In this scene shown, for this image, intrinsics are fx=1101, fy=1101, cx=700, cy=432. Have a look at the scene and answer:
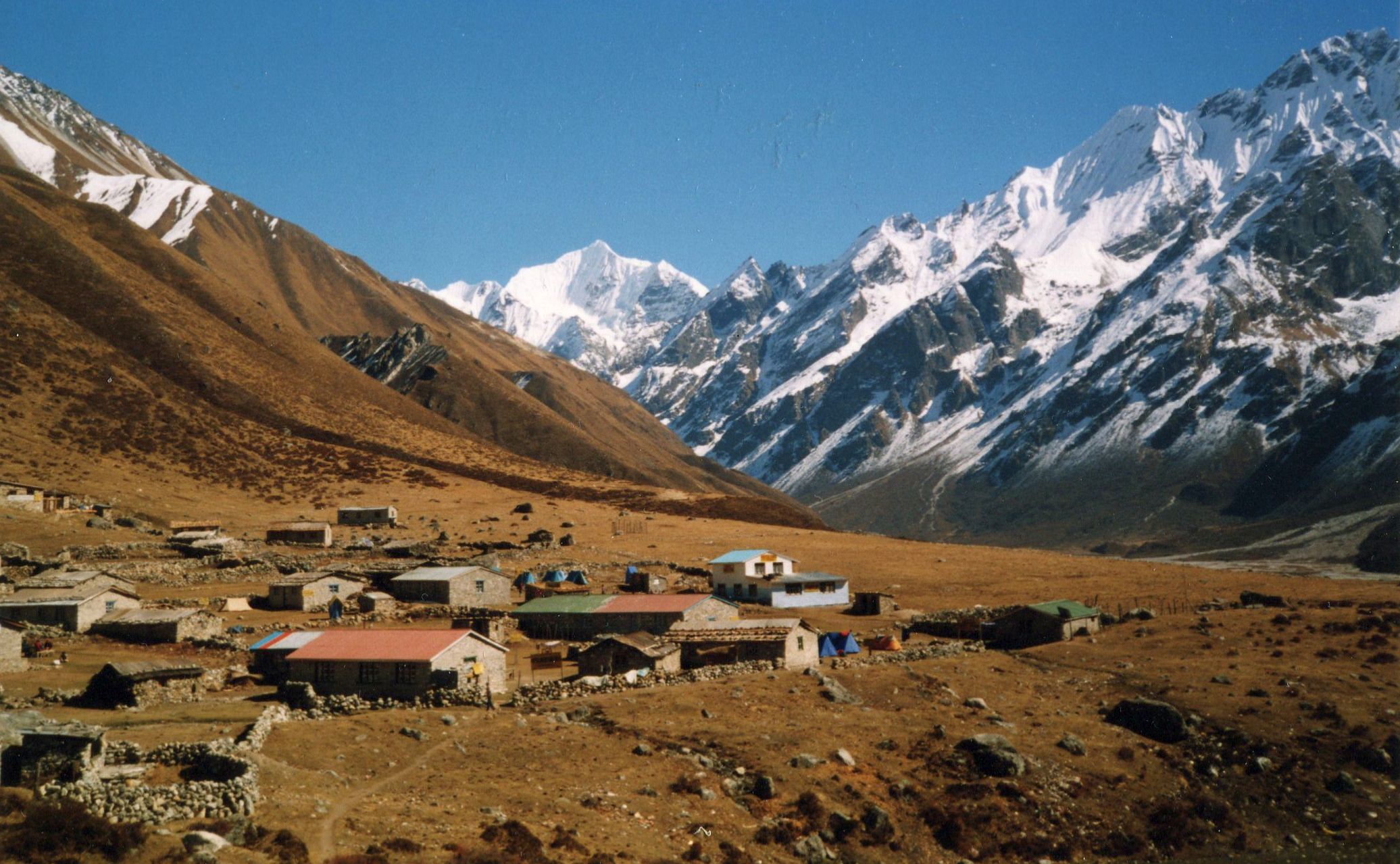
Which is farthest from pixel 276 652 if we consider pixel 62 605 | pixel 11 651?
pixel 62 605

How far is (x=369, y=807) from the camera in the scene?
27609 mm

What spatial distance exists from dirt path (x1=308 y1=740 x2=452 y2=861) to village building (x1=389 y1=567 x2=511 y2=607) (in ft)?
104

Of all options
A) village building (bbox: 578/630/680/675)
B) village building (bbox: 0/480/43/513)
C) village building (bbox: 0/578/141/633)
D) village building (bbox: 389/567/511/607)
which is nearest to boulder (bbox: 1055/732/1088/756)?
village building (bbox: 578/630/680/675)

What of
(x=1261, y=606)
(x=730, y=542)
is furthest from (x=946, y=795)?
(x=730, y=542)

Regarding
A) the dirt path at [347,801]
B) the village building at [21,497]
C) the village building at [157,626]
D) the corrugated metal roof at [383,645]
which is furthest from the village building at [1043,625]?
the village building at [21,497]

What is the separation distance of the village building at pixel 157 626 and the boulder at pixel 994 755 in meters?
34.0

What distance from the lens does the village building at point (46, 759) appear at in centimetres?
2592

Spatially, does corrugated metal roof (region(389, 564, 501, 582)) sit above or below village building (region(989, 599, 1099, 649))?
above

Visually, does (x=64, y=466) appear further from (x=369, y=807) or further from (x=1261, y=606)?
(x=1261, y=606)

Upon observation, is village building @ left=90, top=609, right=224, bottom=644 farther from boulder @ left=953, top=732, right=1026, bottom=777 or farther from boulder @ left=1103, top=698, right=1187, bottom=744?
boulder @ left=1103, top=698, right=1187, bottom=744

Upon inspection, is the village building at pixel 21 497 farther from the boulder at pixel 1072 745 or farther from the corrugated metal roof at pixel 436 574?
the boulder at pixel 1072 745

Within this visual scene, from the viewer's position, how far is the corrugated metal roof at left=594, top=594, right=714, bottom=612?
5956cm

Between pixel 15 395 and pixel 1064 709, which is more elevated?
pixel 15 395

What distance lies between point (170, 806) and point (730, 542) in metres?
78.1
